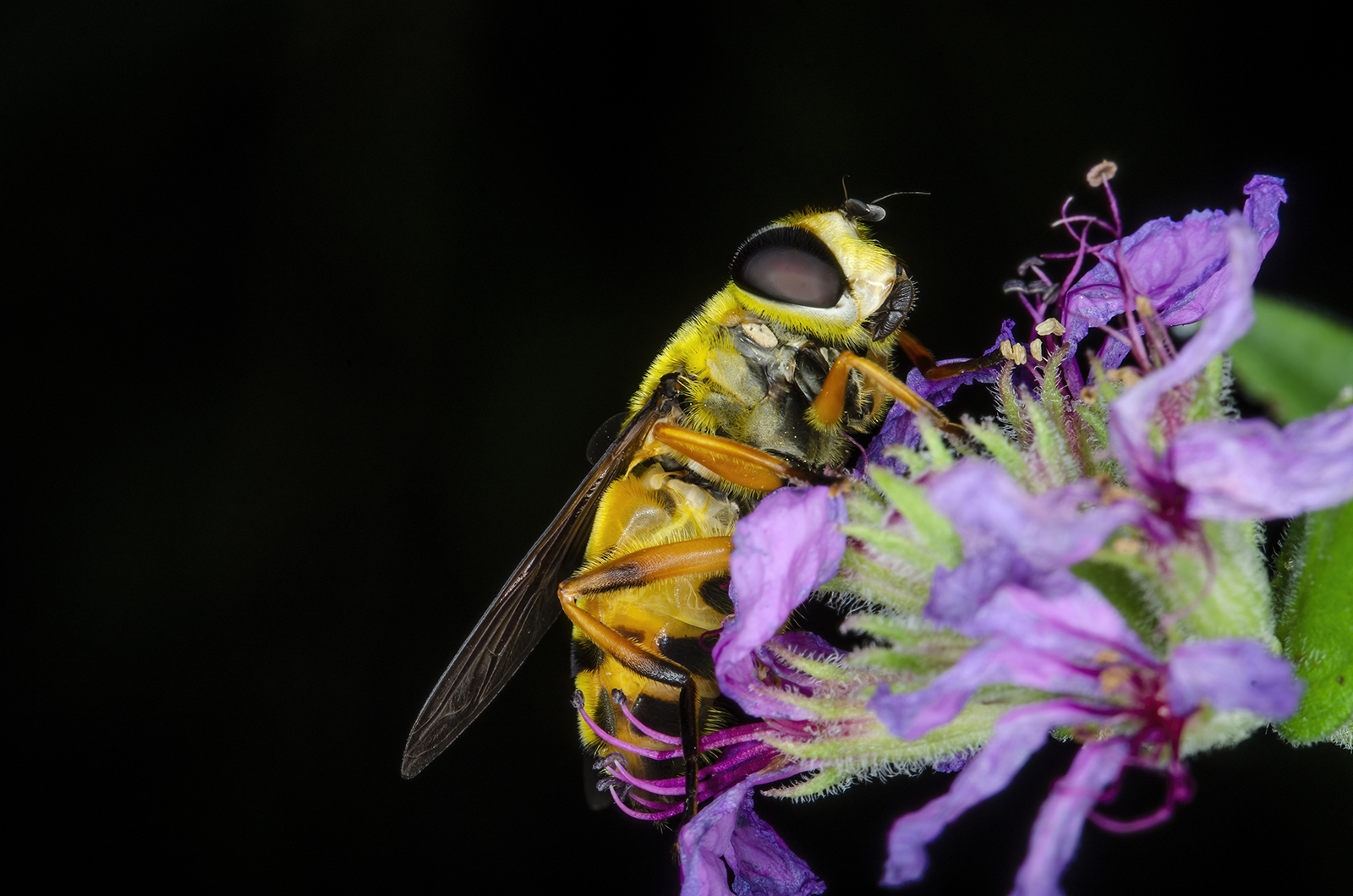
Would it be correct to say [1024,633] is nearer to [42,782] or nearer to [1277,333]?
[1277,333]

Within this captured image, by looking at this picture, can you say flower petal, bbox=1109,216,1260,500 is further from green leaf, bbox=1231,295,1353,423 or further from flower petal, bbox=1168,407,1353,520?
green leaf, bbox=1231,295,1353,423

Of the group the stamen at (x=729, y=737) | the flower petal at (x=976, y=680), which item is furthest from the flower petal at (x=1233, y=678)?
the stamen at (x=729, y=737)

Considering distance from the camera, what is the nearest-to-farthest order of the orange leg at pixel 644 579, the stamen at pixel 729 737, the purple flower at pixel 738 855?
the purple flower at pixel 738 855, the stamen at pixel 729 737, the orange leg at pixel 644 579

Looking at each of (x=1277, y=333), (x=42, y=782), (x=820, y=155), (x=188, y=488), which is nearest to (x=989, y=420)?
(x=1277, y=333)

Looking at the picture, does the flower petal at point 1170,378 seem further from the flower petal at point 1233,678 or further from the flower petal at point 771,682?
the flower petal at point 771,682

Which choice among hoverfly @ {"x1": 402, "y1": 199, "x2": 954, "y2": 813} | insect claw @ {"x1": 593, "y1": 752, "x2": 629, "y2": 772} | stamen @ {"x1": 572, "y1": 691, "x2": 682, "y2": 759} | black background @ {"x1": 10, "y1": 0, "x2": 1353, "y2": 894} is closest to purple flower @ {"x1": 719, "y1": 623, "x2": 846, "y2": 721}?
hoverfly @ {"x1": 402, "y1": 199, "x2": 954, "y2": 813}

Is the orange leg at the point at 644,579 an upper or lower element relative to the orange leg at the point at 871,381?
lower

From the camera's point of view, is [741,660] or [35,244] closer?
[741,660]

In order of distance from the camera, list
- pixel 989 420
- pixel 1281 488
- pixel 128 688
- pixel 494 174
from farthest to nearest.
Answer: pixel 494 174 → pixel 128 688 → pixel 989 420 → pixel 1281 488
